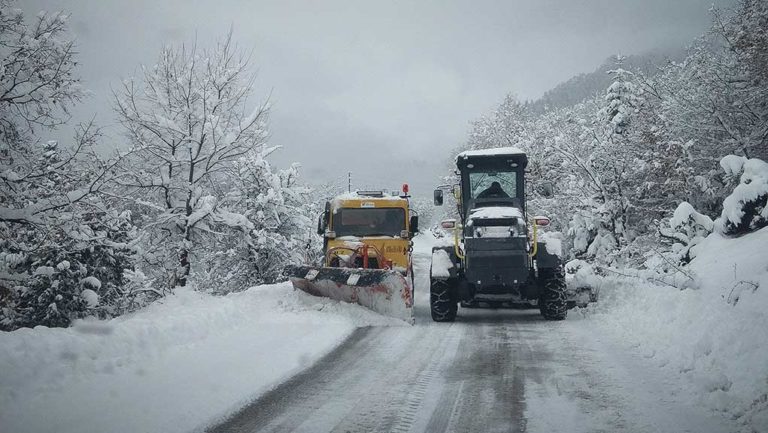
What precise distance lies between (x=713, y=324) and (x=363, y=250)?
7.06 metres

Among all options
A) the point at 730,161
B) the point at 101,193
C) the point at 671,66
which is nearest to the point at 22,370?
the point at 101,193

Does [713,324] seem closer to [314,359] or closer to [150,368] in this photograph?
[314,359]

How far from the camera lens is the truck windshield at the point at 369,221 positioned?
12.3 metres

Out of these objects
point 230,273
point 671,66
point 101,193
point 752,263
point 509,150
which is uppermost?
point 671,66

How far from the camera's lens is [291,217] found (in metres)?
24.1

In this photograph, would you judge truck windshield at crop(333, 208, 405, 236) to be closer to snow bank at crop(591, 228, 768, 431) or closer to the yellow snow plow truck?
the yellow snow plow truck

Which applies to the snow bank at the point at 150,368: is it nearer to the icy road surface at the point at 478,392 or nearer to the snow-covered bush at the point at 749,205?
the icy road surface at the point at 478,392

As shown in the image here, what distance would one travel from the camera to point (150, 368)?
550cm

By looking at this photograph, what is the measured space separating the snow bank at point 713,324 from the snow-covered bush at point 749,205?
0.33 m

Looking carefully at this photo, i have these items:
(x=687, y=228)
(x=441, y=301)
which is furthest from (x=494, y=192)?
(x=687, y=228)

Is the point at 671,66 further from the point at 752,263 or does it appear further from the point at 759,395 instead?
the point at 759,395

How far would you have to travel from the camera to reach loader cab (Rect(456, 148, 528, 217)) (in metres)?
10.6

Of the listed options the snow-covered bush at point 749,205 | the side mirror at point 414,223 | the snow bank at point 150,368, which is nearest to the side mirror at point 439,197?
Result: the side mirror at point 414,223

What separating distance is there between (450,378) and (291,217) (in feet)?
63.7
